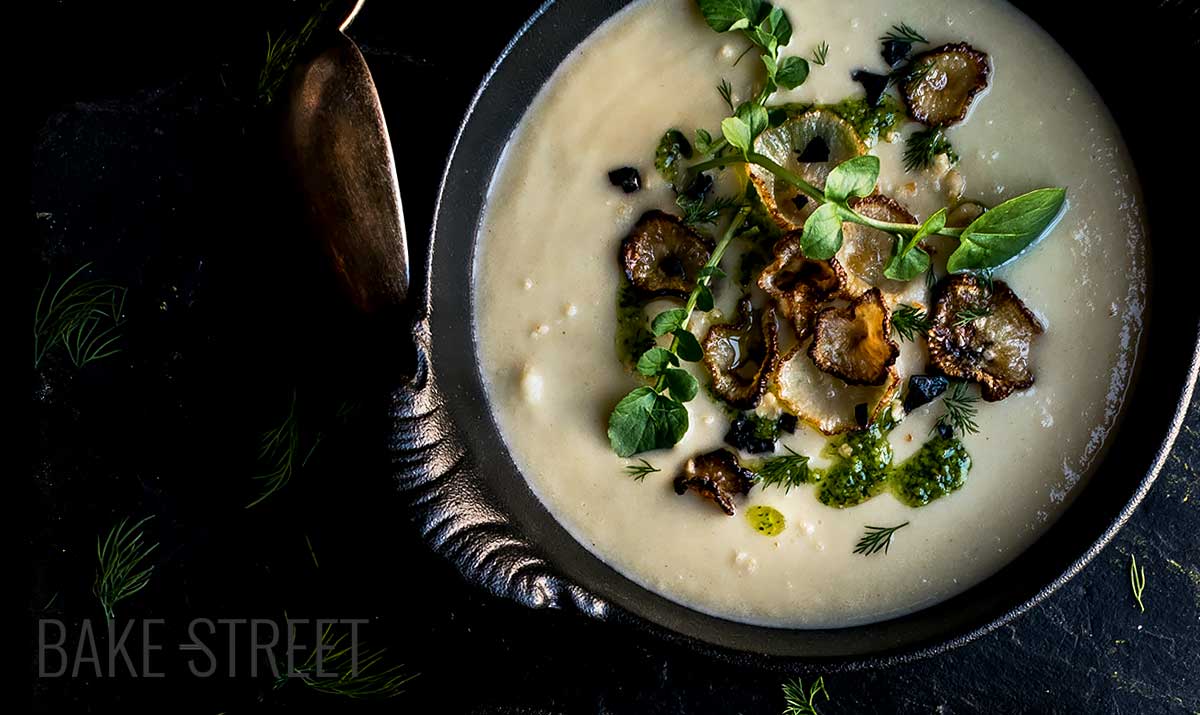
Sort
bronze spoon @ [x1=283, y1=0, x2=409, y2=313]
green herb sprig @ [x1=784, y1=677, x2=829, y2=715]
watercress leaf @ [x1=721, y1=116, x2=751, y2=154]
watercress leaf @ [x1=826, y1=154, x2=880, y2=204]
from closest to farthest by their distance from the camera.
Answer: watercress leaf @ [x1=826, y1=154, x2=880, y2=204]
watercress leaf @ [x1=721, y1=116, x2=751, y2=154]
bronze spoon @ [x1=283, y1=0, x2=409, y2=313]
green herb sprig @ [x1=784, y1=677, x2=829, y2=715]

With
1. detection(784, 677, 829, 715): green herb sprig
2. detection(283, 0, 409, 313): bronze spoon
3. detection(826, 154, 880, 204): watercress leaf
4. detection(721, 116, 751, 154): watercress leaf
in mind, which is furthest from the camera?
detection(784, 677, 829, 715): green herb sprig

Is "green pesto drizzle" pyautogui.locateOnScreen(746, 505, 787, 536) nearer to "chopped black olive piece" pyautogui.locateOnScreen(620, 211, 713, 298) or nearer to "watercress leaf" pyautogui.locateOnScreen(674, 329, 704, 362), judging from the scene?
"watercress leaf" pyautogui.locateOnScreen(674, 329, 704, 362)

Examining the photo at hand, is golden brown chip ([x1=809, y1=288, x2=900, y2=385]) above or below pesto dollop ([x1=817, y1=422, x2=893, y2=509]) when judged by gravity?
above

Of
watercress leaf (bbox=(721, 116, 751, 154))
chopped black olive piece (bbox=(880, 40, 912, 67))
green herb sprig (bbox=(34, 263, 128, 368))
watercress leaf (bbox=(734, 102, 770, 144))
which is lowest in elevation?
green herb sprig (bbox=(34, 263, 128, 368))

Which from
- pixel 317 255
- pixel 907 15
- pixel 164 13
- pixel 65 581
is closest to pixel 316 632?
pixel 65 581

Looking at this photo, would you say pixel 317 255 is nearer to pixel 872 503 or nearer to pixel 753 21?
pixel 753 21

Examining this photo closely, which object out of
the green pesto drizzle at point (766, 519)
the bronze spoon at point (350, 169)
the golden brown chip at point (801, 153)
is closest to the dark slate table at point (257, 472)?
the bronze spoon at point (350, 169)

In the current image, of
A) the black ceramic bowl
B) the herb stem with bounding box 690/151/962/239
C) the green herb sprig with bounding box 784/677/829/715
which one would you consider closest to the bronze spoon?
the black ceramic bowl

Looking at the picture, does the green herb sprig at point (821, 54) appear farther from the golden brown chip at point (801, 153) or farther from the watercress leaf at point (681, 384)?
the watercress leaf at point (681, 384)
